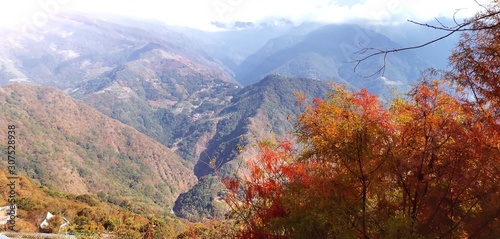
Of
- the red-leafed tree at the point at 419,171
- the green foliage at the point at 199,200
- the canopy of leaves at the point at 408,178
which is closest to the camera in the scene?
the red-leafed tree at the point at 419,171

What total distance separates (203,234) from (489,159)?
10952 mm

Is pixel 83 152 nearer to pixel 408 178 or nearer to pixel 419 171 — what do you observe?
pixel 408 178

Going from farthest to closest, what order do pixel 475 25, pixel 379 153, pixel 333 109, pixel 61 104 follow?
pixel 61 104, pixel 333 109, pixel 379 153, pixel 475 25

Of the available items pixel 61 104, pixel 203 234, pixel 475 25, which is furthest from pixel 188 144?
pixel 475 25

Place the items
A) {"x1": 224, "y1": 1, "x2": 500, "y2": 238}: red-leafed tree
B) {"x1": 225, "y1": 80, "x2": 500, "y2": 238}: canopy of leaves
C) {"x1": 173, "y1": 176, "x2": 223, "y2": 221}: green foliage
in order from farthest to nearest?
{"x1": 173, "y1": 176, "x2": 223, "y2": 221}: green foliage
{"x1": 225, "y1": 80, "x2": 500, "y2": 238}: canopy of leaves
{"x1": 224, "y1": 1, "x2": 500, "y2": 238}: red-leafed tree

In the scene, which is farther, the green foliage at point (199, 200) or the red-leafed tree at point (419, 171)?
the green foliage at point (199, 200)

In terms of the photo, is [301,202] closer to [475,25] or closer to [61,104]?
[475,25]

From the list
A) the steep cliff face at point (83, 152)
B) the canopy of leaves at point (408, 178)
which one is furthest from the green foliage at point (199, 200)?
the canopy of leaves at point (408, 178)

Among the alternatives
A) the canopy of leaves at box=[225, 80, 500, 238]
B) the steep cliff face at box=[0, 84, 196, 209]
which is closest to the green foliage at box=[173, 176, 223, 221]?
the steep cliff face at box=[0, 84, 196, 209]

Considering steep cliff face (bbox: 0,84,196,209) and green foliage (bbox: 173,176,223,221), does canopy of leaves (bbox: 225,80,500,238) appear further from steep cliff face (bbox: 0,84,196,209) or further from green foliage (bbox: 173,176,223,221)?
steep cliff face (bbox: 0,84,196,209)

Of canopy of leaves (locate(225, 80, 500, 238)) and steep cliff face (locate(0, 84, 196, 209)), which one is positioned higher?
canopy of leaves (locate(225, 80, 500, 238))

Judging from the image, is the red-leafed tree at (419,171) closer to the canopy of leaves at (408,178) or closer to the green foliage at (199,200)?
the canopy of leaves at (408,178)

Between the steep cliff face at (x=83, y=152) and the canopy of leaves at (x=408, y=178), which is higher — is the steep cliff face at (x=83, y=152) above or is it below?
below

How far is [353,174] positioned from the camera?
660 centimetres
